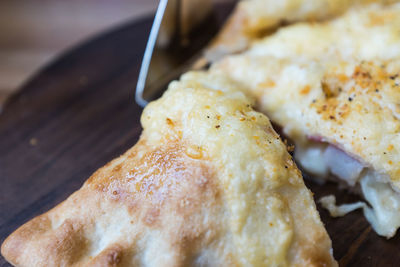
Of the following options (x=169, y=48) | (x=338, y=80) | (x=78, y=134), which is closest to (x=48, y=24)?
(x=169, y=48)

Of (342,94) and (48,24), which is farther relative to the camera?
(48,24)

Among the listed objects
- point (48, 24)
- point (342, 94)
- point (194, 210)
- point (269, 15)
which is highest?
point (48, 24)

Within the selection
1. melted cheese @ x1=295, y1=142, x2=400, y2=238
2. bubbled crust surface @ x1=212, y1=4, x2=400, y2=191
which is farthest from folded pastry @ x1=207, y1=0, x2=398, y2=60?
melted cheese @ x1=295, y1=142, x2=400, y2=238

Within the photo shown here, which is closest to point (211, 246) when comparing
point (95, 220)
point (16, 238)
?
point (95, 220)

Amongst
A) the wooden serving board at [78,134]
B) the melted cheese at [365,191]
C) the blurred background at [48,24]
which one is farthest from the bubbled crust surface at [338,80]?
the blurred background at [48,24]

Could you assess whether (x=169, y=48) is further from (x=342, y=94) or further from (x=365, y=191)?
(x=365, y=191)

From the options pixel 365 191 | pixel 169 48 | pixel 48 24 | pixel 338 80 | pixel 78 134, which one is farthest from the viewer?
pixel 48 24

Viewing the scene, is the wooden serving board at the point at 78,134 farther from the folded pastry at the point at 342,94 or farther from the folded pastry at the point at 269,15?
the folded pastry at the point at 269,15
